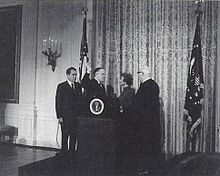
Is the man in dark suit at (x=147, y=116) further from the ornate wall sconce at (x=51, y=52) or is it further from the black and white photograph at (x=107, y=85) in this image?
the ornate wall sconce at (x=51, y=52)

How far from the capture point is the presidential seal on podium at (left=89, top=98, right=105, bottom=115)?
13.2ft

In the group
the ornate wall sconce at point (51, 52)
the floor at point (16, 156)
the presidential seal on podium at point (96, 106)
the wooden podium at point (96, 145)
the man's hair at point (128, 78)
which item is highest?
the ornate wall sconce at point (51, 52)

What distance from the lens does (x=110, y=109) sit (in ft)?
13.5

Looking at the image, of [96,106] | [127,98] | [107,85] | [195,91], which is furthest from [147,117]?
[107,85]

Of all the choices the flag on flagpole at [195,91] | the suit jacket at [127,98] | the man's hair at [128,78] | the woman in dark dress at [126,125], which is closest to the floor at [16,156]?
the woman in dark dress at [126,125]

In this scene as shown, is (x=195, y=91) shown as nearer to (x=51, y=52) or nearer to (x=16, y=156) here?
(x=51, y=52)

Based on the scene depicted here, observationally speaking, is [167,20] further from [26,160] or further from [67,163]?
[26,160]

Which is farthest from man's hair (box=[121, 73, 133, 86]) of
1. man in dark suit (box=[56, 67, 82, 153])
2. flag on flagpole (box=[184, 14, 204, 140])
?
flag on flagpole (box=[184, 14, 204, 140])

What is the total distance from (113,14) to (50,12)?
1404 mm

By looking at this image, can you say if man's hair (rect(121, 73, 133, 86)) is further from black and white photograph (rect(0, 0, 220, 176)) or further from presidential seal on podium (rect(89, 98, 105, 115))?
presidential seal on podium (rect(89, 98, 105, 115))

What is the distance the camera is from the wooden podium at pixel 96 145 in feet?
12.8

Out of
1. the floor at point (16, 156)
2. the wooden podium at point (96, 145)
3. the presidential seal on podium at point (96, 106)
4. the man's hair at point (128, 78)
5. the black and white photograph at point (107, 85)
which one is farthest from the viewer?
the man's hair at point (128, 78)

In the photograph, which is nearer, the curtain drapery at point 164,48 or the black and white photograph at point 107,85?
the black and white photograph at point 107,85

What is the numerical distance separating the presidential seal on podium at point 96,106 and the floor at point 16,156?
A: 4.27 feet
